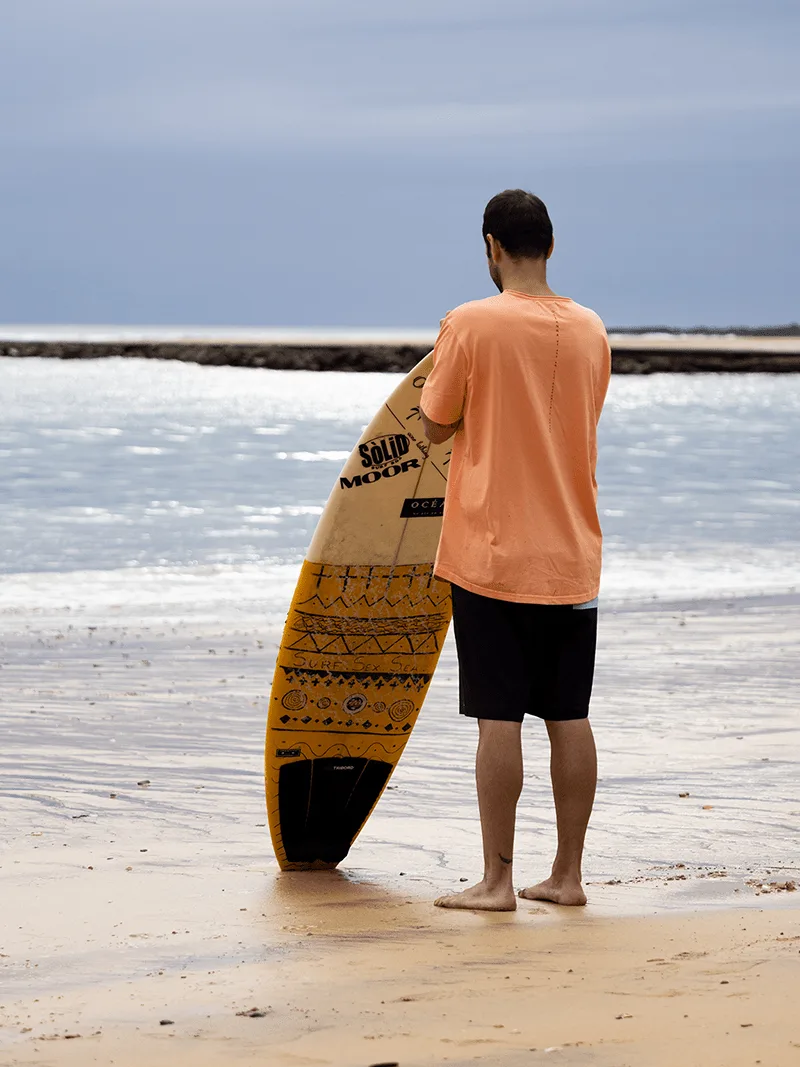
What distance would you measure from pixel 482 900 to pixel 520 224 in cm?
159

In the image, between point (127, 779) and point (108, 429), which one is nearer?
point (127, 779)

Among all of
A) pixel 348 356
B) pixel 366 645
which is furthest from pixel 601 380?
pixel 348 356

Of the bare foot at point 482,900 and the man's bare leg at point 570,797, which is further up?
the man's bare leg at point 570,797

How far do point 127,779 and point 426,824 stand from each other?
1106 mm

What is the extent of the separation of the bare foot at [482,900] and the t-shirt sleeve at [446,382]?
3.62 feet

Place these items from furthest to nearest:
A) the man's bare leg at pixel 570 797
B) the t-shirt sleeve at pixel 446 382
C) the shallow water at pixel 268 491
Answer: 1. the shallow water at pixel 268 491
2. the man's bare leg at pixel 570 797
3. the t-shirt sleeve at pixel 446 382

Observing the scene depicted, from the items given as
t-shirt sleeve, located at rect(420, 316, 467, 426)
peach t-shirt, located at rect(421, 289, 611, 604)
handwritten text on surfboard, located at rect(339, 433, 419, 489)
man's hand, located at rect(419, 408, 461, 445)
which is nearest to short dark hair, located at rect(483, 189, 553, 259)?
peach t-shirt, located at rect(421, 289, 611, 604)

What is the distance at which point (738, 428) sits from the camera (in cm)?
3803

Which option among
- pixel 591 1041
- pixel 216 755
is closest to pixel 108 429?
pixel 216 755

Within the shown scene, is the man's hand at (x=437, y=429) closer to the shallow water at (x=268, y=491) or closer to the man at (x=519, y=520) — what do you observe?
the man at (x=519, y=520)

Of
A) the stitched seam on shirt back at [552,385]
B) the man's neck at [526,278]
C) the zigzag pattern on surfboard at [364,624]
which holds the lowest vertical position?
the zigzag pattern on surfboard at [364,624]

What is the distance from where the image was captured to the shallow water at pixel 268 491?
1209 centimetres

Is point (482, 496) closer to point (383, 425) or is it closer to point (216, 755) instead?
point (383, 425)

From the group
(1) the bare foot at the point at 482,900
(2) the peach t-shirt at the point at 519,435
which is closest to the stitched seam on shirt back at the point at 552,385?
(2) the peach t-shirt at the point at 519,435
